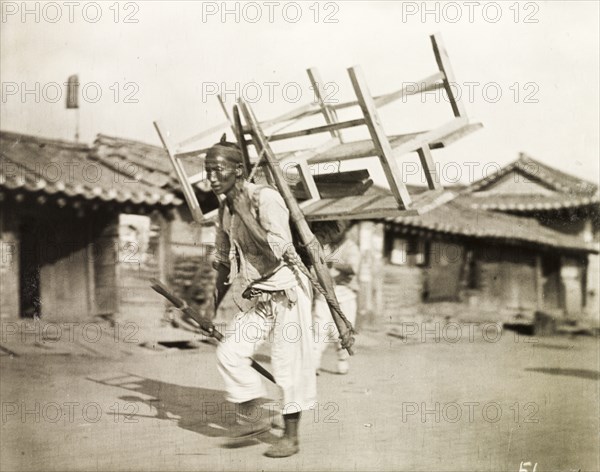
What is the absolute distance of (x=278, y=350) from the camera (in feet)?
13.6

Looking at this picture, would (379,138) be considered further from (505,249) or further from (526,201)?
(526,201)

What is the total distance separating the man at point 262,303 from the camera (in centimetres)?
399

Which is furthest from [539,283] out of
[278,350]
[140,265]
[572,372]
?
[278,350]

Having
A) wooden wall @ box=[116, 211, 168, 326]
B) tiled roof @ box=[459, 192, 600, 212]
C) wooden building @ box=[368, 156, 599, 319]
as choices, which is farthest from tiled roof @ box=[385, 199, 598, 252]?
wooden wall @ box=[116, 211, 168, 326]

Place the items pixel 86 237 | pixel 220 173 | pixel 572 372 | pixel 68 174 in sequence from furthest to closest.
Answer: pixel 86 237
pixel 68 174
pixel 572 372
pixel 220 173

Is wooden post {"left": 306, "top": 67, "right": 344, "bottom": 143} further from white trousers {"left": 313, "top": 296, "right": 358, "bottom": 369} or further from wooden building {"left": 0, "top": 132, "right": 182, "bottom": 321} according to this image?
wooden building {"left": 0, "top": 132, "right": 182, "bottom": 321}

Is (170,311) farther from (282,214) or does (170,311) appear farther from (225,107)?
(282,214)

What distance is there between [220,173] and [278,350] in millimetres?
1072

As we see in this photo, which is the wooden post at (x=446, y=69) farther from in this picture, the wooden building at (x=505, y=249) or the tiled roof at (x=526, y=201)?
the tiled roof at (x=526, y=201)

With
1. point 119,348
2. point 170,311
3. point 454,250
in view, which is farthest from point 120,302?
point 454,250

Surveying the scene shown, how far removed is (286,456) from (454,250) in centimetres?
1439

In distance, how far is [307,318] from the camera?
4.19m

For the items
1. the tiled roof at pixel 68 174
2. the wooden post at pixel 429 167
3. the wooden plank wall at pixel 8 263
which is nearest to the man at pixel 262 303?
the wooden post at pixel 429 167

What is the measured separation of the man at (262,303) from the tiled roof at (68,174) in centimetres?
495
